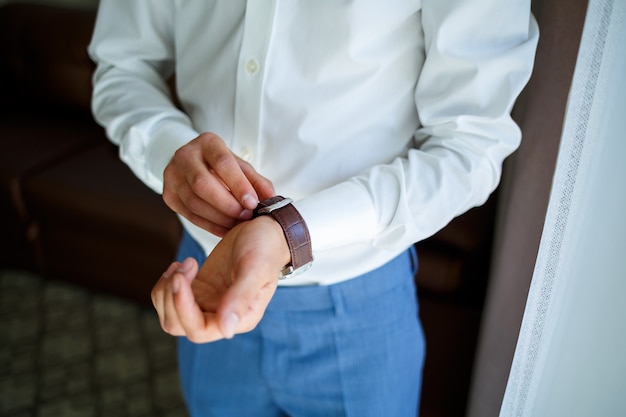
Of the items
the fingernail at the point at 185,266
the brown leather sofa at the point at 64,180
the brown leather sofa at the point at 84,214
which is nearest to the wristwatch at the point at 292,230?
the fingernail at the point at 185,266

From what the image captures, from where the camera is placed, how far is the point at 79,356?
69.8 inches

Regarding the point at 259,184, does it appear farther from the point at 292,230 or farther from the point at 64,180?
the point at 64,180

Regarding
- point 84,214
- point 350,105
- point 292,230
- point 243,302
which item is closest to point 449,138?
point 350,105

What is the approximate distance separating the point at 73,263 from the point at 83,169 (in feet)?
1.18

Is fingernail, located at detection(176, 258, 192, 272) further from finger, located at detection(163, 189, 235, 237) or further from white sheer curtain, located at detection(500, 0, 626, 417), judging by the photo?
white sheer curtain, located at detection(500, 0, 626, 417)

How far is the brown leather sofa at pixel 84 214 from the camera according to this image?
53.5 inches

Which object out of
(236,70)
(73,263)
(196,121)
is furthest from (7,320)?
(236,70)

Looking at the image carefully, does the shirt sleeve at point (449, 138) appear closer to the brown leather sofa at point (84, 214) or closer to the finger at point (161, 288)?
the finger at point (161, 288)

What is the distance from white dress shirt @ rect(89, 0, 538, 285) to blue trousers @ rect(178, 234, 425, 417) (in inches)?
1.5

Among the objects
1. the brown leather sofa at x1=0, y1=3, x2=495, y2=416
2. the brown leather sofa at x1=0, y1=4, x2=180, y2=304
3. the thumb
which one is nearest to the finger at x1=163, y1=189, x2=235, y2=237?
the thumb

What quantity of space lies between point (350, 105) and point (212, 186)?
218mm

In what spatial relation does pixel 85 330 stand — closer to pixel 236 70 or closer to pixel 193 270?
pixel 236 70

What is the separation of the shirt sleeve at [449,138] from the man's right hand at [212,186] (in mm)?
68

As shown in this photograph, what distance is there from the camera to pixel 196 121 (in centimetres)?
82
